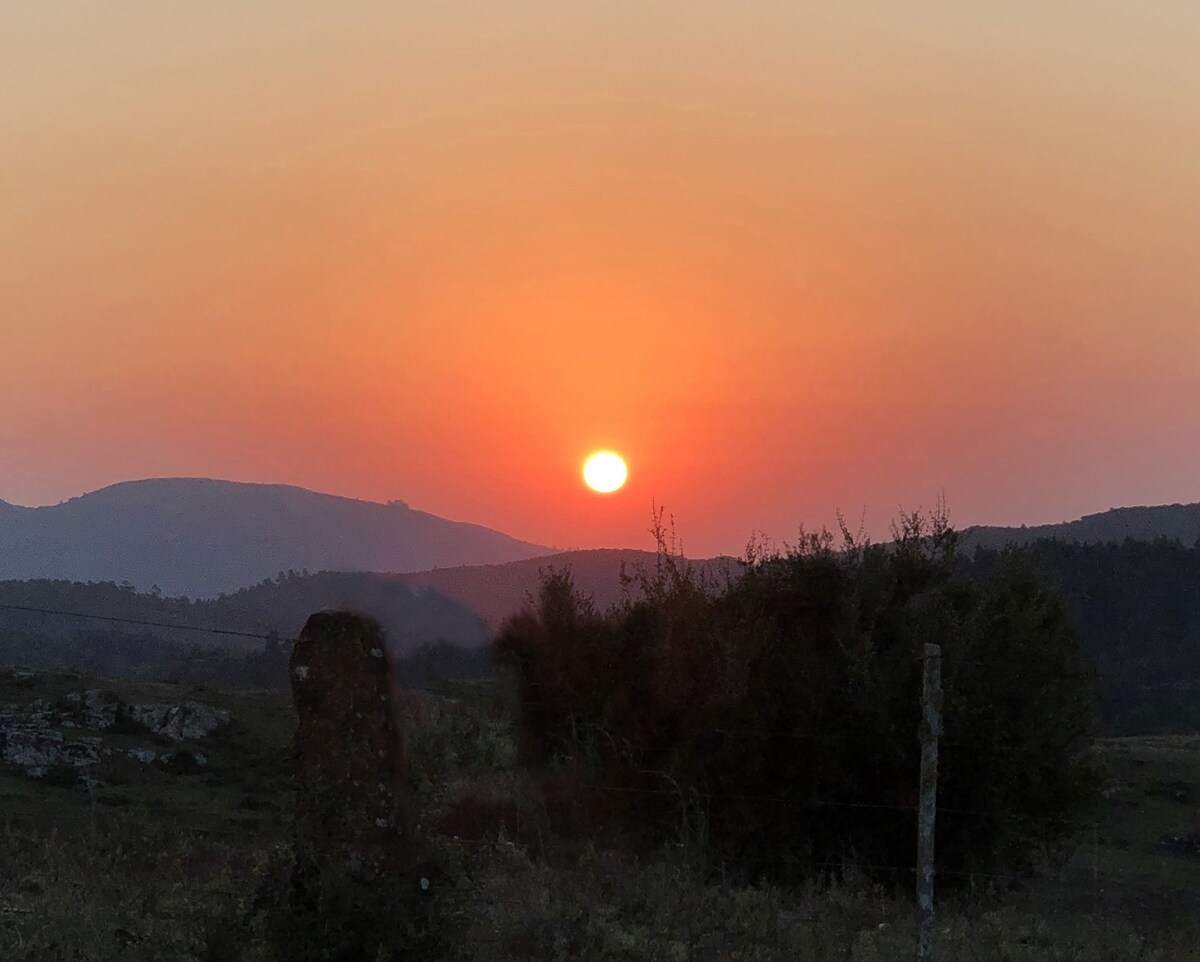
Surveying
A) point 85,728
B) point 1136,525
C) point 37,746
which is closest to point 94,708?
point 85,728

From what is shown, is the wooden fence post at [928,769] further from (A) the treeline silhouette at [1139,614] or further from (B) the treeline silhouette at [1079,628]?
(A) the treeline silhouette at [1139,614]

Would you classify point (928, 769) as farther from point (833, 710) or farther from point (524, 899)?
point (833, 710)

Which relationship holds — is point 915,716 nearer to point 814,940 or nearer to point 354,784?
point 814,940

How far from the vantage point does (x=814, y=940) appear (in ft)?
36.1

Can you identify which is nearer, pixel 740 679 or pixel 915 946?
pixel 915 946

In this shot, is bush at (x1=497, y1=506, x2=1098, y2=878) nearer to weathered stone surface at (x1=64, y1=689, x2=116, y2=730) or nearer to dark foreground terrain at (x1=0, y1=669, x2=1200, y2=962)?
dark foreground terrain at (x1=0, y1=669, x2=1200, y2=962)

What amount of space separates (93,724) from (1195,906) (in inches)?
1619

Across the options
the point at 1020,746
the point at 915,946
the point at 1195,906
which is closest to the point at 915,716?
the point at 1020,746

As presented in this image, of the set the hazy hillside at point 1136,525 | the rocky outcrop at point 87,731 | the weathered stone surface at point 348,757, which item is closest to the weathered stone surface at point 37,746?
the rocky outcrop at point 87,731

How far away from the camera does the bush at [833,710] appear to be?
1936 cm

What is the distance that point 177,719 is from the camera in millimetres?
51188

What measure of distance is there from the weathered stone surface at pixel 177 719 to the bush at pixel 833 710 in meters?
32.8

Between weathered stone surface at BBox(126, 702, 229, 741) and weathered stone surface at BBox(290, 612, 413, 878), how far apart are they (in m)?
→ 44.6

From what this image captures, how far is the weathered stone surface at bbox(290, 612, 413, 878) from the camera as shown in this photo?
857 cm
